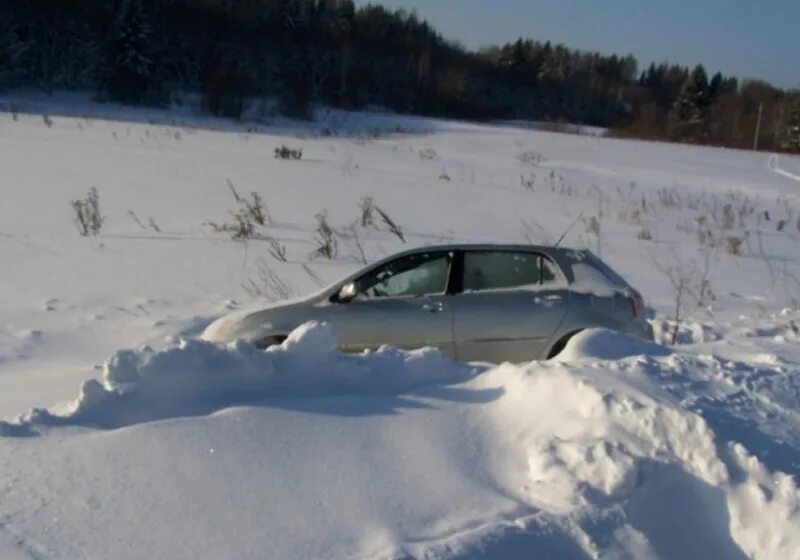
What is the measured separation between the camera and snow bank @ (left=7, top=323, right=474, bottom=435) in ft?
15.1

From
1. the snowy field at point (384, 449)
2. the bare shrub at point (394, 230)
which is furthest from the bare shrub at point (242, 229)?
the snowy field at point (384, 449)

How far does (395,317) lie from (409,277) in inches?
17.8

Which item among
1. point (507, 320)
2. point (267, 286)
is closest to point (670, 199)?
point (267, 286)

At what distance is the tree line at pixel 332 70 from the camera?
60.6 metres

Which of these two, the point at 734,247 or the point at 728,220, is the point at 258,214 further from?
the point at 728,220

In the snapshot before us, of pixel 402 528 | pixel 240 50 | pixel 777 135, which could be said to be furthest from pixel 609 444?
pixel 777 135

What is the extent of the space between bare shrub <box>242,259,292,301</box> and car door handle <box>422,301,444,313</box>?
368 cm

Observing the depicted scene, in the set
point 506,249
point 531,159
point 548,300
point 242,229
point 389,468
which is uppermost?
point 531,159

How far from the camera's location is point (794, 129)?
72.1 metres

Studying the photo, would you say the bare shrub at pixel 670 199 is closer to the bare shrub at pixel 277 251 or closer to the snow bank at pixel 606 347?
the bare shrub at pixel 277 251

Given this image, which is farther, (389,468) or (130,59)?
(130,59)

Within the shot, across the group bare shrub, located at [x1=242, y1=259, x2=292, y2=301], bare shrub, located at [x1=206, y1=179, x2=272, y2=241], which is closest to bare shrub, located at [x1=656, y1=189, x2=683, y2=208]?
bare shrub, located at [x1=206, y1=179, x2=272, y2=241]

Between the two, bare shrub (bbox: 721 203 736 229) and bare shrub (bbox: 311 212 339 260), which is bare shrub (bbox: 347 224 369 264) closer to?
bare shrub (bbox: 311 212 339 260)

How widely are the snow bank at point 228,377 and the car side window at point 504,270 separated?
6.22 feet
